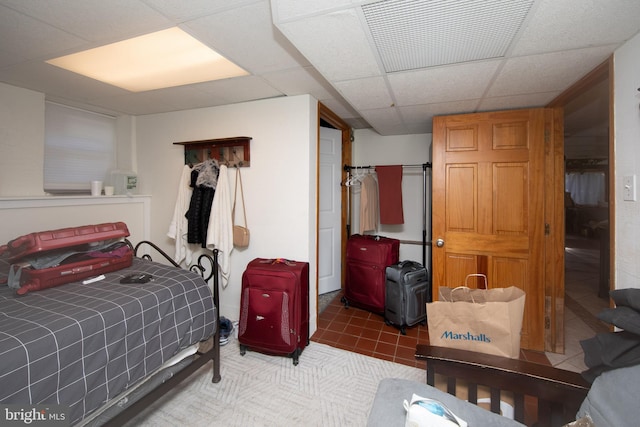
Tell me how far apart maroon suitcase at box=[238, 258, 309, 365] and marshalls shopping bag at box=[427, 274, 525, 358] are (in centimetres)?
107

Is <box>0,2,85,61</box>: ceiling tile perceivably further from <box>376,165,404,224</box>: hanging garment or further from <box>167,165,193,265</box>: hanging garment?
<box>376,165,404,224</box>: hanging garment

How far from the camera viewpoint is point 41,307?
1.32m

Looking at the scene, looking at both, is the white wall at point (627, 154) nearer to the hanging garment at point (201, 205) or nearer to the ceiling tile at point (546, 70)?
the ceiling tile at point (546, 70)

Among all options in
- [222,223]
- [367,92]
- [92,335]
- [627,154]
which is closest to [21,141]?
[222,223]

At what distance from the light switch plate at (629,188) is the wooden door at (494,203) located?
35.8 inches

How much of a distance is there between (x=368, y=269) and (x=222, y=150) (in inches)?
80.7

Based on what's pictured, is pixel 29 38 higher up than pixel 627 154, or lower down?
higher up

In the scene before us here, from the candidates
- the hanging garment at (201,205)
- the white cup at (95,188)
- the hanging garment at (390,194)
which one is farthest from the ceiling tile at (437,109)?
the white cup at (95,188)

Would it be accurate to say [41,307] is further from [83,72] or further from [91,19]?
[83,72]

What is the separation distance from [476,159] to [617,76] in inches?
40.7

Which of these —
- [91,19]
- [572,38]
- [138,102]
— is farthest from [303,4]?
[138,102]

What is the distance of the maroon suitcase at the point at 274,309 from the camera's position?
7.07 feet

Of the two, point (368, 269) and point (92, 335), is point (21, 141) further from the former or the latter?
point (368, 269)

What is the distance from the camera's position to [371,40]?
55.6 inches
